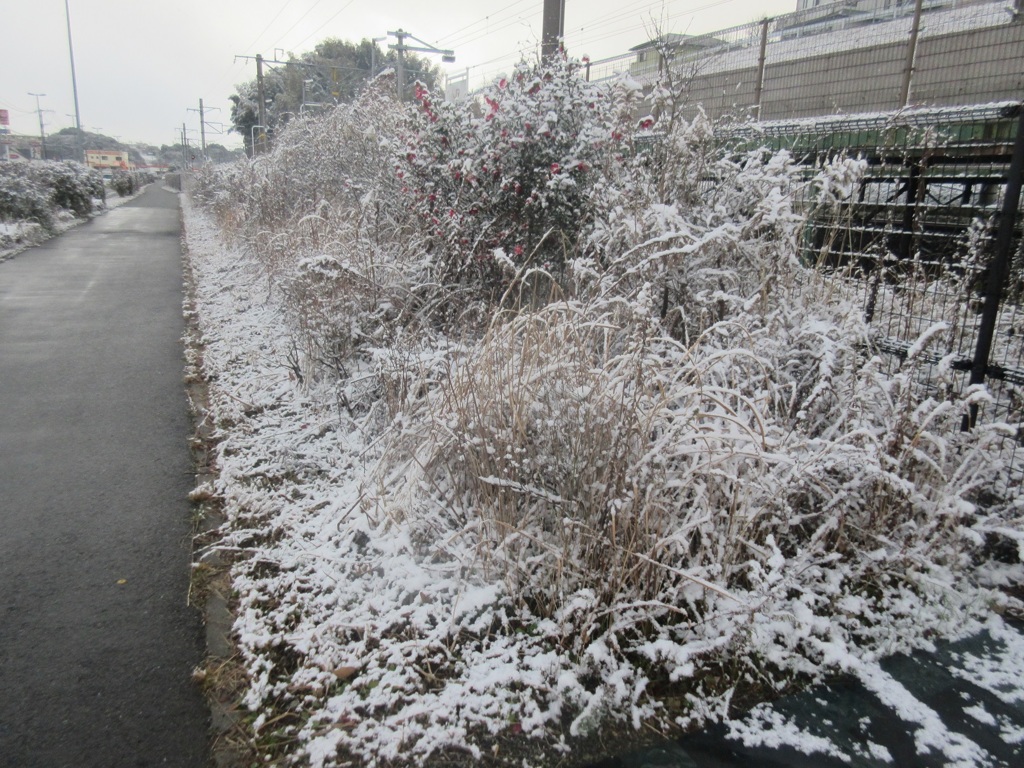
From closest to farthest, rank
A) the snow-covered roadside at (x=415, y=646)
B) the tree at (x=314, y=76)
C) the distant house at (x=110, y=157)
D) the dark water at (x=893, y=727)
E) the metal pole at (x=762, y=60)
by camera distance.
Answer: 1. the dark water at (x=893, y=727)
2. the snow-covered roadside at (x=415, y=646)
3. the metal pole at (x=762, y=60)
4. the tree at (x=314, y=76)
5. the distant house at (x=110, y=157)

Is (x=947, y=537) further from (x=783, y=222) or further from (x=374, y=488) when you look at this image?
(x=374, y=488)

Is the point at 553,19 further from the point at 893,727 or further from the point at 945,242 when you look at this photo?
the point at 893,727

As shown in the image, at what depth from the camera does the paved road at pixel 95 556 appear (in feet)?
7.15

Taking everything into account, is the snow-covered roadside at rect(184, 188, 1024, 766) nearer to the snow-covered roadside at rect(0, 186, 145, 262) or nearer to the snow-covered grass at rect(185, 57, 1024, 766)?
the snow-covered grass at rect(185, 57, 1024, 766)

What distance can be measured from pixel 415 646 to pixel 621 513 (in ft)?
2.95

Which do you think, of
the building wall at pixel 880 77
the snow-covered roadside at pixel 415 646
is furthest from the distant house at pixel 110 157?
the snow-covered roadside at pixel 415 646

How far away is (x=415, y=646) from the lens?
2436 millimetres

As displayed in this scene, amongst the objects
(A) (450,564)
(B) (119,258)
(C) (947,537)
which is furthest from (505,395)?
(B) (119,258)

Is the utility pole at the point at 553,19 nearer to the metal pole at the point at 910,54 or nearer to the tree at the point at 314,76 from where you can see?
A: the metal pole at the point at 910,54

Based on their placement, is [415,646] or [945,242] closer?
[415,646]

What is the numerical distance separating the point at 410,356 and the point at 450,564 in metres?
1.96

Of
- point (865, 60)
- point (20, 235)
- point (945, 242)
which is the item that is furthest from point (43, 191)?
point (945, 242)

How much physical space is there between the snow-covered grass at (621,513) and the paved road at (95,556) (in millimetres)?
274

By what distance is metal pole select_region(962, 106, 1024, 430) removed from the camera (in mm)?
3146
